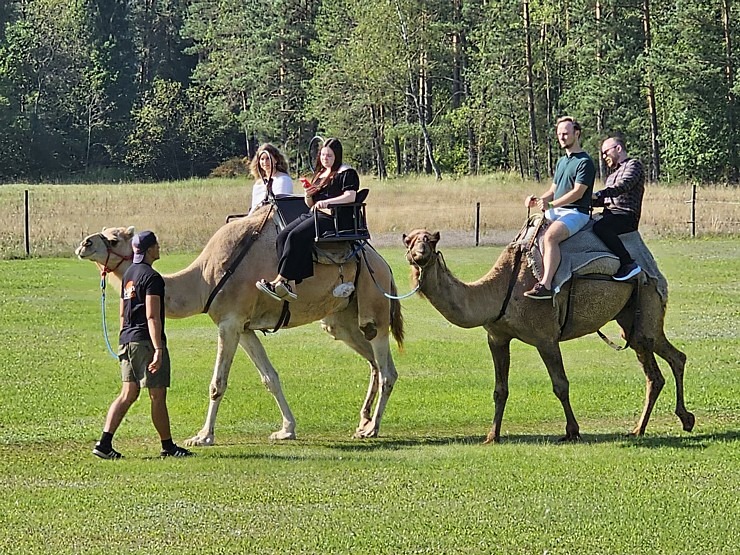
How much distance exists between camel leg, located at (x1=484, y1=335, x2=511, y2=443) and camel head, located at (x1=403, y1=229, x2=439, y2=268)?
145 centimetres

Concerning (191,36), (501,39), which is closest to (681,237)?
(501,39)

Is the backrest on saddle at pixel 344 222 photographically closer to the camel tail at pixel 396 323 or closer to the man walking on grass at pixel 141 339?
the camel tail at pixel 396 323

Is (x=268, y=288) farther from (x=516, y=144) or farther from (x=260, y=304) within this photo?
(x=516, y=144)

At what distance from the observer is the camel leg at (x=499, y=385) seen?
1230 cm

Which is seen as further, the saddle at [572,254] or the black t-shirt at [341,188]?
the black t-shirt at [341,188]

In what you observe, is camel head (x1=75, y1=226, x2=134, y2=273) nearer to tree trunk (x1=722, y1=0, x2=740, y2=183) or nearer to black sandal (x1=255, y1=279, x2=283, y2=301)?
black sandal (x1=255, y1=279, x2=283, y2=301)

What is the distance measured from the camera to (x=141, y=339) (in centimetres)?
1119

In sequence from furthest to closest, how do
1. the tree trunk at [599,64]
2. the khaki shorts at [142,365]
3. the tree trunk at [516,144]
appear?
the tree trunk at [516,144] < the tree trunk at [599,64] < the khaki shorts at [142,365]

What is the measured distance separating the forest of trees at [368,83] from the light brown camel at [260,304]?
159 ft

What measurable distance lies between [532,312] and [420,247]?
59.4 inches

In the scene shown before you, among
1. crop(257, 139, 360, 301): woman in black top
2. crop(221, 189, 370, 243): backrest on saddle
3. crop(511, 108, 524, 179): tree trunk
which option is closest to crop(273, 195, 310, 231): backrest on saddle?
crop(221, 189, 370, 243): backrest on saddle

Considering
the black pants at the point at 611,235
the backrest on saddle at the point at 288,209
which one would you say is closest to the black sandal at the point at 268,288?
the backrest on saddle at the point at 288,209

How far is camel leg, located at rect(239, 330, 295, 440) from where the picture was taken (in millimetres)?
12953

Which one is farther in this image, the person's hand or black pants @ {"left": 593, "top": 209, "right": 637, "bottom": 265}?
black pants @ {"left": 593, "top": 209, "right": 637, "bottom": 265}
